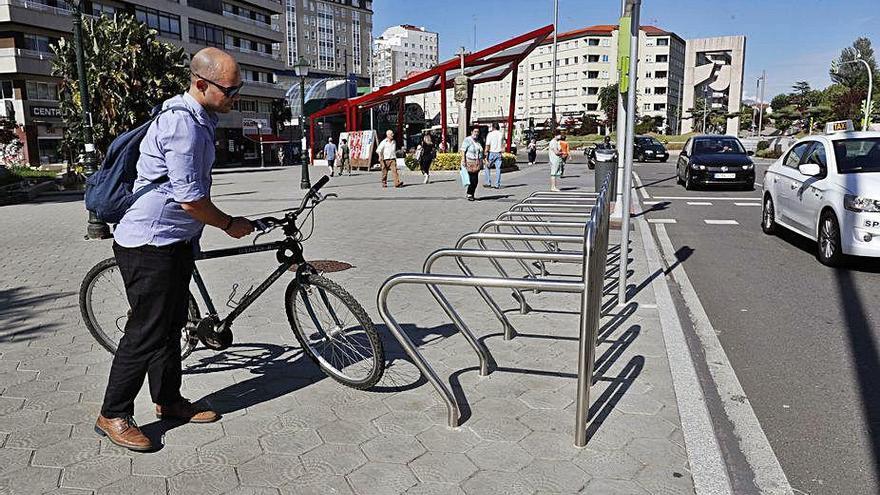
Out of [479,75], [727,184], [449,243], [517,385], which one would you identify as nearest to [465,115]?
[479,75]

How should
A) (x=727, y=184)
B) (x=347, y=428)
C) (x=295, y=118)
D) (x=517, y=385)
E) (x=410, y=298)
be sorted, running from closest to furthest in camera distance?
(x=347, y=428), (x=517, y=385), (x=410, y=298), (x=727, y=184), (x=295, y=118)

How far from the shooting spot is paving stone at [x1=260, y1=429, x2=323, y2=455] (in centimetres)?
342

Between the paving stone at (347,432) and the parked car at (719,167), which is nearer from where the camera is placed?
the paving stone at (347,432)

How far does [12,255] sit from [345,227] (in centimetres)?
503

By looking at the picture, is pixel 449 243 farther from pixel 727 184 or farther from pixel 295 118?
pixel 295 118

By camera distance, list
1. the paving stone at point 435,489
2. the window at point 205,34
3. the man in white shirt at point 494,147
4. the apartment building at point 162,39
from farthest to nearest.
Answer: the window at point 205,34 → the apartment building at point 162,39 → the man in white shirt at point 494,147 → the paving stone at point 435,489

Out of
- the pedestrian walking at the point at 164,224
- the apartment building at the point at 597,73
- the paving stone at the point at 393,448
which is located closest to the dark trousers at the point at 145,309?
the pedestrian walking at the point at 164,224

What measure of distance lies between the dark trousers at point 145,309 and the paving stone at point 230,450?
46cm

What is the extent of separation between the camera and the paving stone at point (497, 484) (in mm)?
3010

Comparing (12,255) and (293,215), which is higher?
(293,215)

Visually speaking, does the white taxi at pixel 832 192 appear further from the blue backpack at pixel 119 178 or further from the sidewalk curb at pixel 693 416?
the blue backpack at pixel 119 178

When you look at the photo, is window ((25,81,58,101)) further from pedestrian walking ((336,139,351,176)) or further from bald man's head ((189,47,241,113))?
bald man's head ((189,47,241,113))

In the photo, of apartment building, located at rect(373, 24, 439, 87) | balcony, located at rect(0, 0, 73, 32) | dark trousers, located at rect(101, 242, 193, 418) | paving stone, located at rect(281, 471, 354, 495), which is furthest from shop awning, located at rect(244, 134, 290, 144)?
apartment building, located at rect(373, 24, 439, 87)

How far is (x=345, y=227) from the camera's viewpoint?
12.1 m
